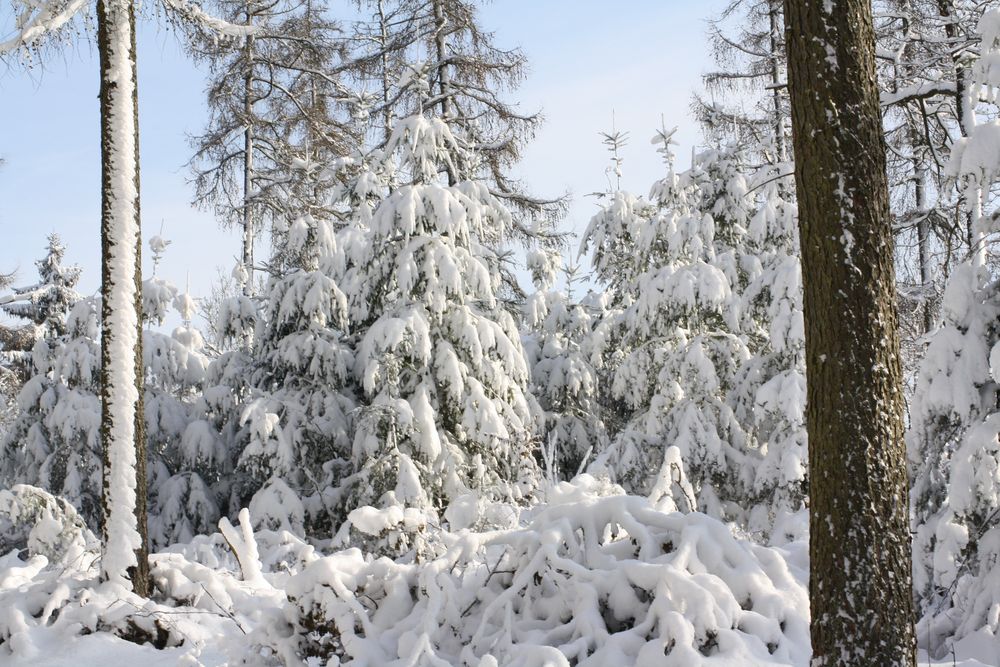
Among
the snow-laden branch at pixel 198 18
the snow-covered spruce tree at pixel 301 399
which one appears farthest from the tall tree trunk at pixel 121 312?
the snow-covered spruce tree at pixel 301 399

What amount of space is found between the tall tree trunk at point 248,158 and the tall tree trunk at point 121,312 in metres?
10.3

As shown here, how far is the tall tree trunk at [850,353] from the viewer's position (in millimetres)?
3824

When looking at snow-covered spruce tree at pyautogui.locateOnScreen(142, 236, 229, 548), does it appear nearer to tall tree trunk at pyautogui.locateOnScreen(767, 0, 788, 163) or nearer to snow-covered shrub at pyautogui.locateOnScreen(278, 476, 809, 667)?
snow-covered shrub at pyautogui.locateOnScreen(278, 476, 809, 667)

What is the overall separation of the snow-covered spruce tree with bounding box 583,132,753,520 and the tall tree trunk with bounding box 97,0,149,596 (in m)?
7.03

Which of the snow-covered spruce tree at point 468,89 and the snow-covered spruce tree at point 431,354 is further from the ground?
the snow-covered spruce tree at point 468,89

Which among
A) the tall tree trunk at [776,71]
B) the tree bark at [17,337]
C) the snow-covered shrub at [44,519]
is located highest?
the tall tree trunk at [776,71]

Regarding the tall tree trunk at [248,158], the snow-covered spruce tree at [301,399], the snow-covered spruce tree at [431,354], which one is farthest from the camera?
the tall tree trunk at [248,158]

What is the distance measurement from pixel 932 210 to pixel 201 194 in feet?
53.5

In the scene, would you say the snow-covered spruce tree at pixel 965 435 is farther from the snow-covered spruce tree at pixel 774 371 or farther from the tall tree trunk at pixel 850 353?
the snow-covered spruce tree at pixel 774 371

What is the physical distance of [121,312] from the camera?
813cm

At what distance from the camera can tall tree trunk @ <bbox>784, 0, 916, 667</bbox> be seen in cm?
382

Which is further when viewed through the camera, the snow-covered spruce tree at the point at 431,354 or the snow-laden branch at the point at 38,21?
the snow-covered spruce tree at the point at 431,354

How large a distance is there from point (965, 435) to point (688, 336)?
793 centimetres

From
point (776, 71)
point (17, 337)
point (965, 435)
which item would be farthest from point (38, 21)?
point (17, 337)
